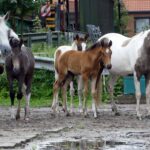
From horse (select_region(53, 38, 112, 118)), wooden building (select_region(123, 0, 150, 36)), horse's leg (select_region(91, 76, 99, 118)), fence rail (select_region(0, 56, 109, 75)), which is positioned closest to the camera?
horse (select_region(53, 38, 112, 118))

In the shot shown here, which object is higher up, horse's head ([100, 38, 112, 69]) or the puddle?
horse's head ([100, 38, 112, 69])

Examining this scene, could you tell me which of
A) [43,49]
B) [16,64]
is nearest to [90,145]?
[16,64]

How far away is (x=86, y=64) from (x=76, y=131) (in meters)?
3.66

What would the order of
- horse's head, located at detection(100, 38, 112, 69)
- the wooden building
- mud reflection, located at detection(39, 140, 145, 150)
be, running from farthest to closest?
the wooden building < horse's head, located at detection(100, 38, 112, 69) < mud reflection, located at detection(39, 140, 145, 150)

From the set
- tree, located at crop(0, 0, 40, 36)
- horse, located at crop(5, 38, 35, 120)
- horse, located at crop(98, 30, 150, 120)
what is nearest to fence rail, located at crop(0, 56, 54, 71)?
horse, located at crop(98, 30, 150, 120)

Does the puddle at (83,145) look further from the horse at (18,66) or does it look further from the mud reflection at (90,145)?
the horse at (18,66)

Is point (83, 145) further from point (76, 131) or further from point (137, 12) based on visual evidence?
point (137, 12)

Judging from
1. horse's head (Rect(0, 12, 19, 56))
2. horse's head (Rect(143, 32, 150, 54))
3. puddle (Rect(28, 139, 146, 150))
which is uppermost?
horse's head (Rect(0, 12, 19, 56))

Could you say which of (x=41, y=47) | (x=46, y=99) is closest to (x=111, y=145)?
(x=46, y=99)

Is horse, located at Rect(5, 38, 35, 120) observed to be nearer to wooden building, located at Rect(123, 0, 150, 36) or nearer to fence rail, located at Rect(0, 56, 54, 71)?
fence rail, located at Rect(0, 56, 54, 71)

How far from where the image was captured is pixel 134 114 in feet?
58.1

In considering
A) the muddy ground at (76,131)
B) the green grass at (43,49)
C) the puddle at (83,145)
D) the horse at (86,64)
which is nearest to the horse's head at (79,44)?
the horse at (86,64)

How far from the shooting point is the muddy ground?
37.4ft

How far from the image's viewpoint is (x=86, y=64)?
16.9m
